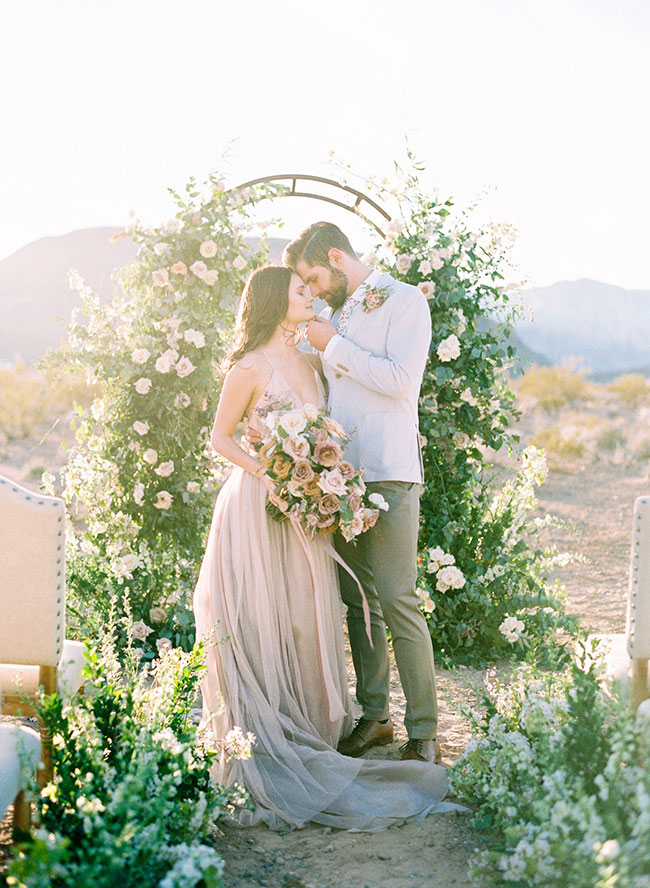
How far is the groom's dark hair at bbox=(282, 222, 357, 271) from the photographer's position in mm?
3377

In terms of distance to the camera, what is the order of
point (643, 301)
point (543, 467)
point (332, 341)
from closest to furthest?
point (332, 341) → point (543, 467) → point (643, 301)

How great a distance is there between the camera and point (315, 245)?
11.1 feet

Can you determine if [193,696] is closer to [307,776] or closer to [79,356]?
[307,776]

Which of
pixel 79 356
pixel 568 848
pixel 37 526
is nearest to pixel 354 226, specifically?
pixel 79 356

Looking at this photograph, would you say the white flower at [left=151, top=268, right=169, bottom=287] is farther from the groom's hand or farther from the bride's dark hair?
the groom's hand

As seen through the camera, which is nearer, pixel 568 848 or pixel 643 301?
pixel 568 848

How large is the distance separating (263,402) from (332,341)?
1.12 feet

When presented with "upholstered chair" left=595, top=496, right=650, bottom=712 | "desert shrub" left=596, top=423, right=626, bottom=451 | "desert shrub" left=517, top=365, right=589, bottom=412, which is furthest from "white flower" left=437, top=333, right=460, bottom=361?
"desert shrub" left=517, top=365, right=589, bottom=412

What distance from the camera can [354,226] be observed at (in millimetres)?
4742

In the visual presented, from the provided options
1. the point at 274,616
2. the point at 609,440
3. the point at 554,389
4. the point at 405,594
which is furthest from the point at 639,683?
the point at 554,389

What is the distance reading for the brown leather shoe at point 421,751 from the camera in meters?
3.28

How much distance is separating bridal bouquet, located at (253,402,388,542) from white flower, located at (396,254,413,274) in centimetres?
154

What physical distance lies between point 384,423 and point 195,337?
5.14ft

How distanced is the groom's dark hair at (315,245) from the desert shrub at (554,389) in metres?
18.6
